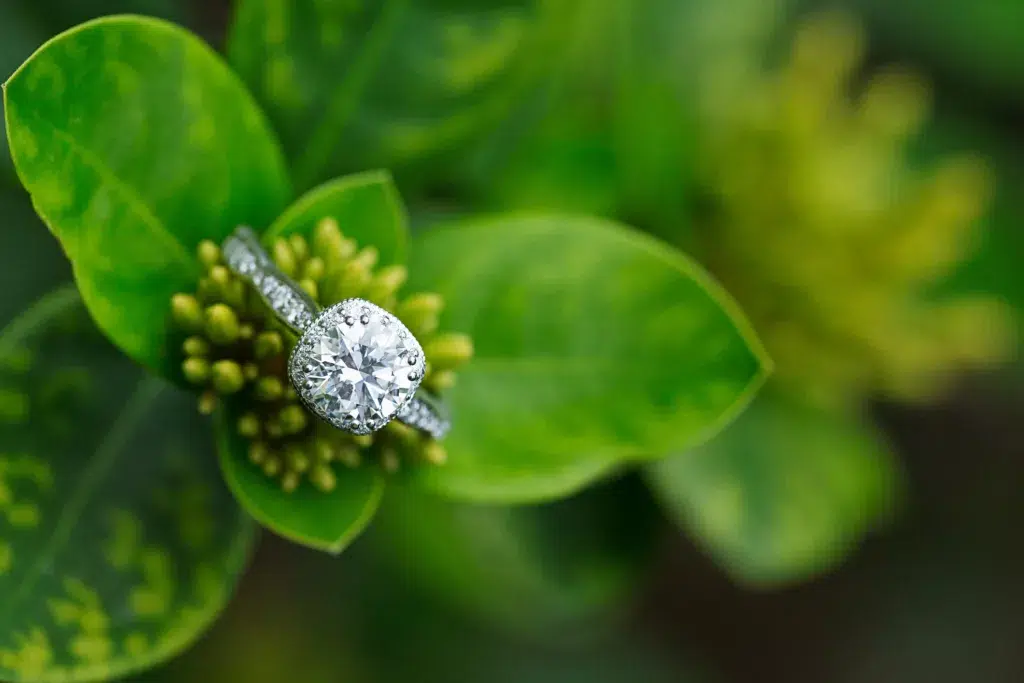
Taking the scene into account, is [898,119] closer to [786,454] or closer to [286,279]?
[786,454]

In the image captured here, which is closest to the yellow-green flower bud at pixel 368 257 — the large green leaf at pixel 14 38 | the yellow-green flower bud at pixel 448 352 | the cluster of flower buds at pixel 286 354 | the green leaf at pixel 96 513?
the cluster of flower buds at pixel 286 354

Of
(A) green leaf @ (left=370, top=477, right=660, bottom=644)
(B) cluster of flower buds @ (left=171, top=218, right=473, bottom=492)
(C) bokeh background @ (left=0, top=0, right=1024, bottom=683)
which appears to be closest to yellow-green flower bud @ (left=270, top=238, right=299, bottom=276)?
(B) cluster of flower buds @ (left=171, top=218, right=473, bottom=492)

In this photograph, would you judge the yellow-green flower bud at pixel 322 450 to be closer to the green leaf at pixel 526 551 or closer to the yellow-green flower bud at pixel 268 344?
the yellow-green flower bud at pixel 268 344

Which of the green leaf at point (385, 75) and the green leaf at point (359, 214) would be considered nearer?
the green leaf at point (359, 214)

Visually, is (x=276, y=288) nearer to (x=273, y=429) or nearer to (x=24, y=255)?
(x=273, y=429)

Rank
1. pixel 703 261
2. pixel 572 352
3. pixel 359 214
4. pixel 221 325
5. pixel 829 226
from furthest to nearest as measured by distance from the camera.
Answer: pixel 703 261
pixel 829 226
pixel 572 352
pixel 359 214
pixel 221 325

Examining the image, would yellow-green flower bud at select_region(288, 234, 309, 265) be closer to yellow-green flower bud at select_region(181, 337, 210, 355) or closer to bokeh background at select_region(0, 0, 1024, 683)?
yellow-green flower bud at select_region(181, 337, 210, 355)

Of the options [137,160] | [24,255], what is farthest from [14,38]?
[137,160]
